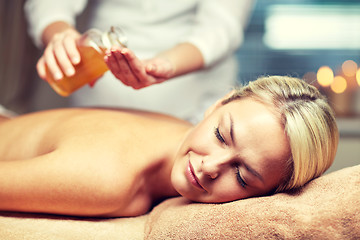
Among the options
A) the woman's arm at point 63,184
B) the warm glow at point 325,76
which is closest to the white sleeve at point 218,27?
the woman's arm at point 63,184

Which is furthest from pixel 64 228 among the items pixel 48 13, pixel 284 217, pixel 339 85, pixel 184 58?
pixel 339 85

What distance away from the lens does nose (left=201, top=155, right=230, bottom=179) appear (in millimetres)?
884

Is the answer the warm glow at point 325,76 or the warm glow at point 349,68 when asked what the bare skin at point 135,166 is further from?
the warm glow at point 349,68

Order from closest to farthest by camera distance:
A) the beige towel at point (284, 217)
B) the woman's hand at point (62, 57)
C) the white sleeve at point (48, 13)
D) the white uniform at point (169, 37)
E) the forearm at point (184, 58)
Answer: the beige towel at point (284, 217) → the woman's hand at point (62, 57) → the forearm at point (184, 58) → the white sleeve at point (48, 13) → the white uniform at point (169, 37)

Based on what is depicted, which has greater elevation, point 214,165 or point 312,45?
point 214,165

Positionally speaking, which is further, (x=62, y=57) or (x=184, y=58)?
(x=184, y=58)

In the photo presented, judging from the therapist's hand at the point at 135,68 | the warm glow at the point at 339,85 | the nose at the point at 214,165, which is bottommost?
the warm glow at the point at 339,85

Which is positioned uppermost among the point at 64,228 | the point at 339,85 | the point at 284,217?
the point at 284,217

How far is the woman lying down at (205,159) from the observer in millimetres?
884

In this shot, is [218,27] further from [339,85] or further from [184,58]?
[339,85]

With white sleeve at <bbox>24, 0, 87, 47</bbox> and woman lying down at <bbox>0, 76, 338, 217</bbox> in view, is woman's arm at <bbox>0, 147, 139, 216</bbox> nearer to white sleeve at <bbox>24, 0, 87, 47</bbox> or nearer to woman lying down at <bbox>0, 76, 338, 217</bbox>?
woman lying down at <bbox>0, 76, 338, 217</bbox>

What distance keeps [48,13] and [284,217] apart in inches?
41.2

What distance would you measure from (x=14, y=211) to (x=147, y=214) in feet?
1.07

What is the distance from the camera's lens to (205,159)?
0.91 m
